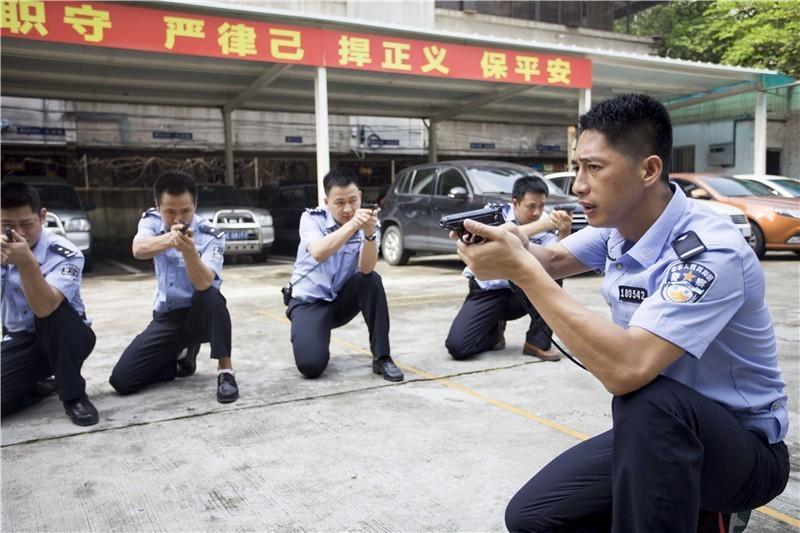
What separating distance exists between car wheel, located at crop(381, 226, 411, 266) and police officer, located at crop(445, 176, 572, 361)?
5.38 meters

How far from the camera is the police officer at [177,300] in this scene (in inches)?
135

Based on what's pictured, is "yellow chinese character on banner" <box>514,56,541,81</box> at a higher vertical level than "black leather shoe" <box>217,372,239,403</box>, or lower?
higher

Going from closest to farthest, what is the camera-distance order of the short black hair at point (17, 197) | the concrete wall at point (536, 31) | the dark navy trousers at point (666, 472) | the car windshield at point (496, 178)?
the dark navy trousers at point (666, 472), the short black hair at point (17, 197), the car windshield at point (496, 178), the concrete wall at point (536, 31)

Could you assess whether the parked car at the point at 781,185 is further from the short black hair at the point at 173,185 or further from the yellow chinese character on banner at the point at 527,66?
the short black hair at the point at 173,185

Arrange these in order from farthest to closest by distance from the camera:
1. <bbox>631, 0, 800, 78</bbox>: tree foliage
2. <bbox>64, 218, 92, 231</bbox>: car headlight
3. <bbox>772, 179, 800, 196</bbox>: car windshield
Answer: <bbox>631, 0, 800, 78</bbox>: tree foliage, <bbox>772, 179, 800, 196</bbox>: car windshield, <bbox>64, 218, 92, 231</bbox>: car headlight

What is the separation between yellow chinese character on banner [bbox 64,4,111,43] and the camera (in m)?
7.78

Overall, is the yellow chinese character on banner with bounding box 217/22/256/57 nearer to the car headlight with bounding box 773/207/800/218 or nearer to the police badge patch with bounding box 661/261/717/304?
the car headlight with bounding box 773/207/800/218

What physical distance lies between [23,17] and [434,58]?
5.71 metres

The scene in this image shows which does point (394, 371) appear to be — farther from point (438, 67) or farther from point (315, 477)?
point (438, 67)

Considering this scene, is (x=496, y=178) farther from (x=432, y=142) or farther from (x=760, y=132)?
(x=760, y=132)

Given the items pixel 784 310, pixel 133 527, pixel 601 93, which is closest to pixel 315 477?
pixel 133 527

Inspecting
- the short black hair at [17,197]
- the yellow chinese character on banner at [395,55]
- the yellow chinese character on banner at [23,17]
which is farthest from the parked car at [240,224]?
the short black hair at [17,197]

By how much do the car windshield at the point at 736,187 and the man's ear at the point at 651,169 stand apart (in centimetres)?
919

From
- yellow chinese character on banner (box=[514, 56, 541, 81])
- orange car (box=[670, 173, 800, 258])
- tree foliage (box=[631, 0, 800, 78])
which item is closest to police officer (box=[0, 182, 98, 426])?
orange car (box=[670, 173, 800, 258])
